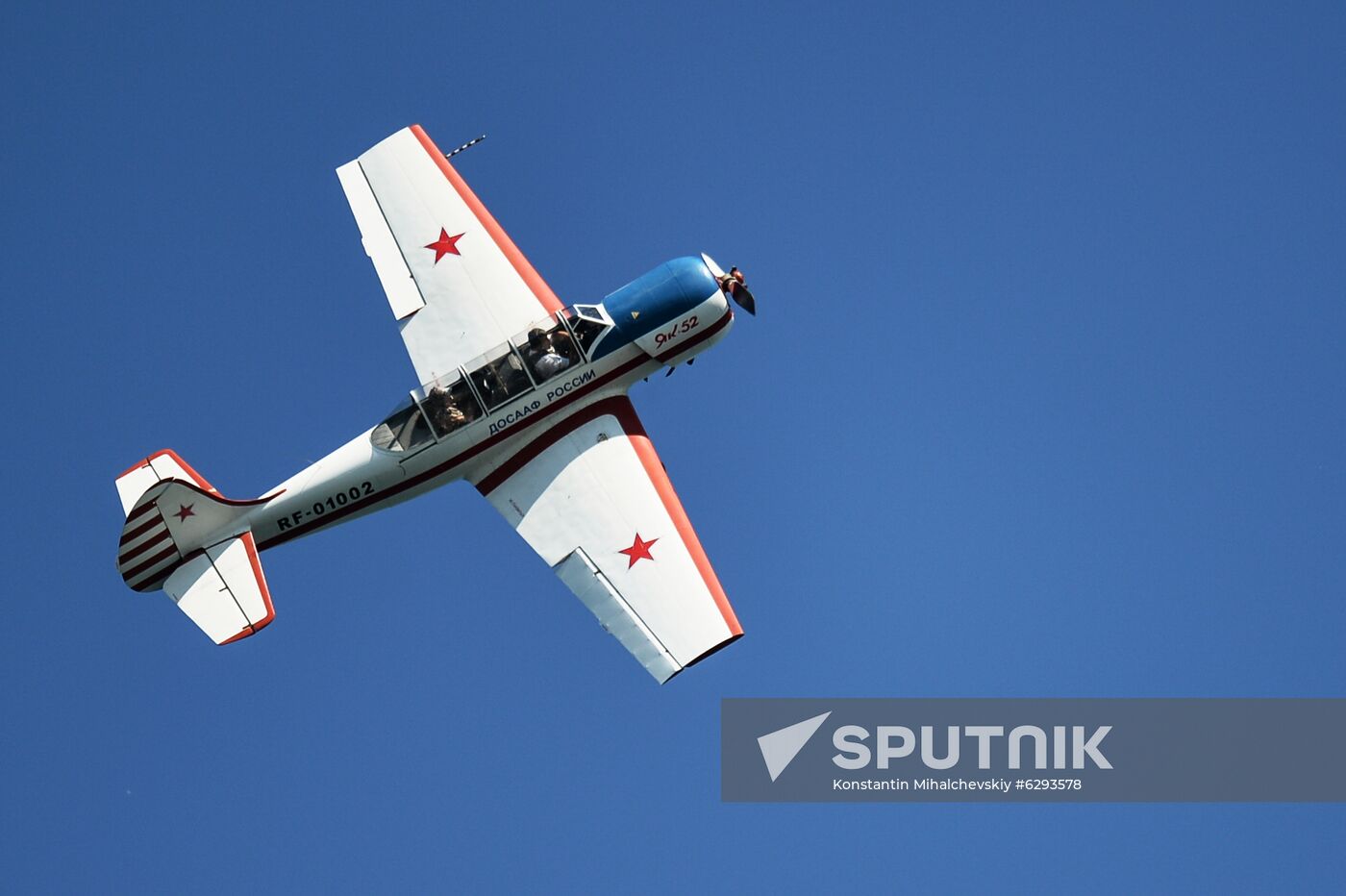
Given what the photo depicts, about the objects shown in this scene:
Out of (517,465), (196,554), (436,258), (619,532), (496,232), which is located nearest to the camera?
(619,532)

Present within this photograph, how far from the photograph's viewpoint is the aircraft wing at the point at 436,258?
119ft

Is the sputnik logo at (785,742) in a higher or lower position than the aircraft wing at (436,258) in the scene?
lower

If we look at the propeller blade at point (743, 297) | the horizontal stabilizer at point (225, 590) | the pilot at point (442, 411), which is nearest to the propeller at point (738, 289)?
the propeller blade at point (743, 297)

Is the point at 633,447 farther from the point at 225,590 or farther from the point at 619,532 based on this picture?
the point at 225,590

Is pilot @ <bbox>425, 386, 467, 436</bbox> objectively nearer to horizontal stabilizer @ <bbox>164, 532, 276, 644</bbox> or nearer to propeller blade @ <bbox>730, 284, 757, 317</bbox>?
horizontal stabilizer @ <bbox>164, 532, 276, 644</bbox>

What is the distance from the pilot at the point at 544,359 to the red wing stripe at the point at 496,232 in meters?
0.83

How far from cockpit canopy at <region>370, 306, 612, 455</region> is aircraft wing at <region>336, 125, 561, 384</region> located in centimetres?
28

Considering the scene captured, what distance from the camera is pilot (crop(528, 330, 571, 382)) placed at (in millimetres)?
35656

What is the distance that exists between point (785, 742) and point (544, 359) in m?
7.60

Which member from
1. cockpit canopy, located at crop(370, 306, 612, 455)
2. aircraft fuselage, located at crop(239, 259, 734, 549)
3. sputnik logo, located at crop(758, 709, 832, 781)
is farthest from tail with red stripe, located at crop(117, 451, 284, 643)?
sputnik logo, located at crop(758, 709, 832, 781)

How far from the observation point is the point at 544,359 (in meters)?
35.7

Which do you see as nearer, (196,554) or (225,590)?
(225,590)

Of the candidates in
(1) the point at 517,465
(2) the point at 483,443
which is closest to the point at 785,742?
(1) the point at 517,465

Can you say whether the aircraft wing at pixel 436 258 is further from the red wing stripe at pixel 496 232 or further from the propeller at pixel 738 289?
the propeller at pixel 738 289
